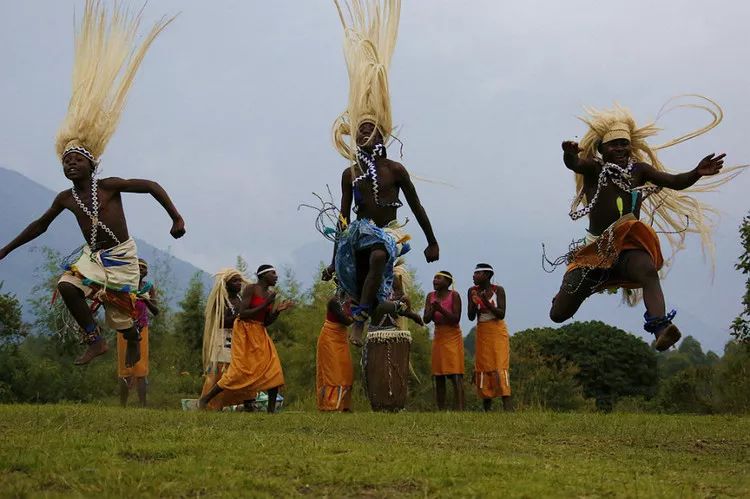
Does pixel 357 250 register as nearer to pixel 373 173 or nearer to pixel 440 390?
pixel 373 173

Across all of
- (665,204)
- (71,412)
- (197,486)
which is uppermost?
(665,204)

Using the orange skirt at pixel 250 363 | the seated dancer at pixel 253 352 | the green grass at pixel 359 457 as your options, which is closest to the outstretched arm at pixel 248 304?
the seated dancer at pixel 253 352

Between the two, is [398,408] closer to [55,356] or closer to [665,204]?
[665,204]

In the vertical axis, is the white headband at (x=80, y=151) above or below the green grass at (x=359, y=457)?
above

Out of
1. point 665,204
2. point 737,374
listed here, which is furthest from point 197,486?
point 737,374

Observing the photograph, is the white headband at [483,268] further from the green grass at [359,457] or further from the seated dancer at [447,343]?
the green grass at [359,457]

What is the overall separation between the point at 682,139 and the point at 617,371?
9.38 meters

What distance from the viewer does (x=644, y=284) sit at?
7516mm

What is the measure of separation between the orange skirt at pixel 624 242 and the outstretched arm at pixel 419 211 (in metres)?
1.97

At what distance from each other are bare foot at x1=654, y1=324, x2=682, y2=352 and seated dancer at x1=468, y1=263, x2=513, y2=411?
530 centimetres

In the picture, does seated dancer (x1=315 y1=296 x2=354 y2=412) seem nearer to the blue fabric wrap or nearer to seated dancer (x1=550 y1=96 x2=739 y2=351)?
the blue fabric wrap

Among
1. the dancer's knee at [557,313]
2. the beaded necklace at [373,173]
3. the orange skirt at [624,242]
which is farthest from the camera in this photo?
the beaded necklace at [373,173]

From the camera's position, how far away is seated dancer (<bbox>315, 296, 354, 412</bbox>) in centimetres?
1136

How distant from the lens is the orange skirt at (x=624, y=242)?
7.66m
